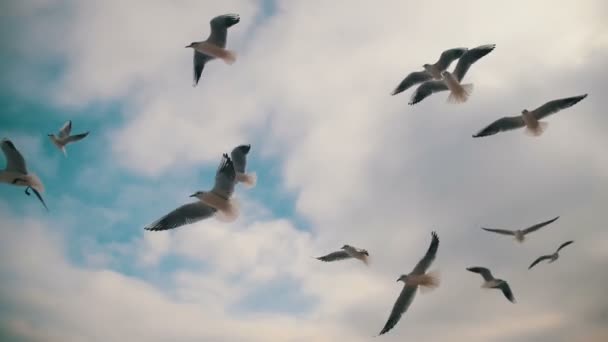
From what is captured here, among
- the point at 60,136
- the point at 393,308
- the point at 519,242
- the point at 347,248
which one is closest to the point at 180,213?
the point at 347,248

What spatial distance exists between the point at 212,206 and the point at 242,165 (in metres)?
4.16

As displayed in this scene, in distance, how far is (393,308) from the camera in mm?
11797

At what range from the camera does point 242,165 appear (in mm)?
13352

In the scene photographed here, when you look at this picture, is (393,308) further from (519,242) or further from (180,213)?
(519,242)

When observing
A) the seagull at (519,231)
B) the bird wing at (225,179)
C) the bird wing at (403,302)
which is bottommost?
the bird wing at (403,302)

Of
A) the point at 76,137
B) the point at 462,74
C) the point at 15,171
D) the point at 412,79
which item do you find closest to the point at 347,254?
the point at 412,79

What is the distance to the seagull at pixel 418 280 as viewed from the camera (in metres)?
11.3

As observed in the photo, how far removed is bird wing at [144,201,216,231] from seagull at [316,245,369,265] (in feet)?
15.4

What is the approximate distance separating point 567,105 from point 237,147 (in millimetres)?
9459

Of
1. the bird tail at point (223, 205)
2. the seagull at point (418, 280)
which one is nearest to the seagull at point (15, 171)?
the bird tail at point (223, 205)

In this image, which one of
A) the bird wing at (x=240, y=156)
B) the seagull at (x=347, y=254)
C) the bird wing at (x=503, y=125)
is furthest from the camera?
the bird wing at (x=503, y=125)

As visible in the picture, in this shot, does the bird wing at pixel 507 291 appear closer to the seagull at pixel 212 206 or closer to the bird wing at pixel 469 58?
the bird wing at pixel 469 58

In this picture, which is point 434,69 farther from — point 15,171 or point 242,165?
point 15,171

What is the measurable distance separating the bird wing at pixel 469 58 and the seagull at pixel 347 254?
611cm
